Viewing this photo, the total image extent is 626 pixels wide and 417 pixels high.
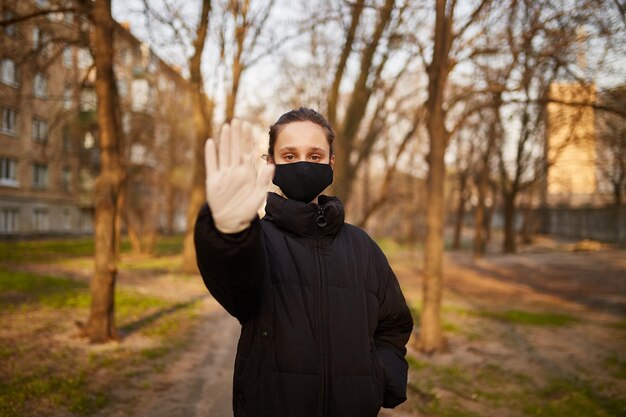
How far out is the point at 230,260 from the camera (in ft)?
4.80

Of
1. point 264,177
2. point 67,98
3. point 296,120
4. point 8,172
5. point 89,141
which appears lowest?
point 264,177

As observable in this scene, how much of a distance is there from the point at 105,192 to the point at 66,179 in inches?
1075

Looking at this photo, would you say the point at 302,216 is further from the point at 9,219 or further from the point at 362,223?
the point at 9,219

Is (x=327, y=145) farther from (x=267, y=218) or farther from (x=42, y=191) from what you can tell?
(x=42, y=191)

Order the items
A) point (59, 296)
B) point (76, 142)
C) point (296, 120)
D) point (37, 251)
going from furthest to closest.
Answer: point (76, 142) < point (37, 251) < point (59, 296) < point (296, 120)

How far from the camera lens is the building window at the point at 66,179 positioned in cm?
3027

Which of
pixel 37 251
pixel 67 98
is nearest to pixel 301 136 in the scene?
pixel 67 98

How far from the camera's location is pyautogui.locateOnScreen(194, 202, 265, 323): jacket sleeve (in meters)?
1.43

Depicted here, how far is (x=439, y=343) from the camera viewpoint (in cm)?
790

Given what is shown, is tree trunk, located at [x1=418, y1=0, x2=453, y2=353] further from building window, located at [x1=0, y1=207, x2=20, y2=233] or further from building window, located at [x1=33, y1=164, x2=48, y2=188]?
building window, located at [x1=33, y1=164, x2=48, y2=188]

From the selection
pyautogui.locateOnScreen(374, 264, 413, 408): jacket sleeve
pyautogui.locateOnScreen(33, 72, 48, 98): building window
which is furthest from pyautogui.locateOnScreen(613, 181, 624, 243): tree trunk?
pyautogui.locateOnScreen(374, 264, 413, 408): jacket sleeve

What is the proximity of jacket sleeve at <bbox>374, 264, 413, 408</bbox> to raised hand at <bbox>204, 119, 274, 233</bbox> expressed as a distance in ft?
3.20

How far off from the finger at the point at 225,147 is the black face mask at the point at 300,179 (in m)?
0.59

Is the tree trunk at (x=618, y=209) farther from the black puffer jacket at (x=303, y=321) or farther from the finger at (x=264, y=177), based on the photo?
the finger at (x=264, y=177)
